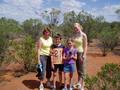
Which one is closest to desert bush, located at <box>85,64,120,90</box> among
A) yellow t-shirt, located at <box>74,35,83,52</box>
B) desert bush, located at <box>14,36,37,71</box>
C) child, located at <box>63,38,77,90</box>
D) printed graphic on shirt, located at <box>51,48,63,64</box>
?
child, located at <box>63,38,77,90</box>

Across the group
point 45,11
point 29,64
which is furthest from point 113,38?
point 29,64

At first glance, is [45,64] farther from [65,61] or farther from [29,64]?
[29,64]

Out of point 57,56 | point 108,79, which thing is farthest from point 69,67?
point 108,79

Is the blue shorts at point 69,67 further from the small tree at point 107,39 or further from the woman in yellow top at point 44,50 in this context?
the small tree at point 107,39

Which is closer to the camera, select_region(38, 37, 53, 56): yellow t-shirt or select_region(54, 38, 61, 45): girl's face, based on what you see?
select_region(54, 38, 61, 45): girl's face

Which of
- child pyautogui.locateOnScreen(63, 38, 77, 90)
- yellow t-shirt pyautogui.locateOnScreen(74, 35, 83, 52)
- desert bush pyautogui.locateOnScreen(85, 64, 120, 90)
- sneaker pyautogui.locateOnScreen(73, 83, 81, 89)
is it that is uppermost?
yellow t-shirt pyautogui.locateOnScreen(74, 35, 83, 52)

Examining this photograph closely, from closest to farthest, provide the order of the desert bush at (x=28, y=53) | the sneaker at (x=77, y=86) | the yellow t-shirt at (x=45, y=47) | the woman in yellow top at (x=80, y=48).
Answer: the woman in yellow top at (x=80, y=48) < the yellow t-shirt at (x=45, y=47) < the sneaker at (x=77, y=86) < the desert bush at (x=28, y=53)

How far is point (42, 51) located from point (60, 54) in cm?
50

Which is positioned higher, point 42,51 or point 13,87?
point 42,51

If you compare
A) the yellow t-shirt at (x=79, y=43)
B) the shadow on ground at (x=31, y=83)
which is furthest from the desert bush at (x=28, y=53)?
the yellow t-shirt at (x=79, y=43)

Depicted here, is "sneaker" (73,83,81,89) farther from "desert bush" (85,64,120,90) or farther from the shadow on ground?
the shadow on ground

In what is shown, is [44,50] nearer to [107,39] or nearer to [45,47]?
[45,47]

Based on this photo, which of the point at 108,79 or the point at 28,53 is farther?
the point at 28,53

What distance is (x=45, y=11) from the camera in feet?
63.4
